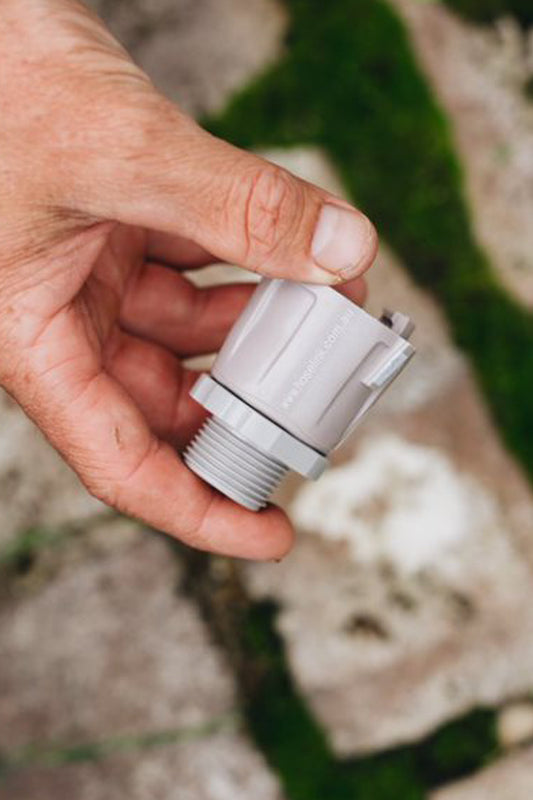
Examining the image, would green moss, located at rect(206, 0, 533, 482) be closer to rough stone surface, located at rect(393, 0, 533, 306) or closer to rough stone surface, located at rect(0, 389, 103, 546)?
rough stone surface, located at rect(393, 0, 533, 306)

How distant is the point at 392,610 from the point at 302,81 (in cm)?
73

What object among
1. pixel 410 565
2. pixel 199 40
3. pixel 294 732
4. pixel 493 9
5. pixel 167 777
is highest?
pixel 493 9

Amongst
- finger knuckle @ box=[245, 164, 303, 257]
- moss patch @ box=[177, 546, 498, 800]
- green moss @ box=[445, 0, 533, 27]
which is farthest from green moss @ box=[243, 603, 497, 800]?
green moss @ box=[445, 0, 533, 27]

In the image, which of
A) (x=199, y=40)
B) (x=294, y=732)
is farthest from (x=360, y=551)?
(x=199, y=40)

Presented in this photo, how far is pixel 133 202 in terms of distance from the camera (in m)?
0.97

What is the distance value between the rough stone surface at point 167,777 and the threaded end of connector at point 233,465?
20.4 inches

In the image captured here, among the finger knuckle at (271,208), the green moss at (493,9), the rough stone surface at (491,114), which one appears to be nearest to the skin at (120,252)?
the finger knuckle at (271,208)

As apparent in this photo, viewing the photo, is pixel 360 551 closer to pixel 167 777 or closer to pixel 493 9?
pixel 167 777

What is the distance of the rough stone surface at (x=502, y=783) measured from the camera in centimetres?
140

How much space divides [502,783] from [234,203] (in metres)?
0.88

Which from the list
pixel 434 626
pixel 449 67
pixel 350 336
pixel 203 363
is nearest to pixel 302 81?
pixel 449 67

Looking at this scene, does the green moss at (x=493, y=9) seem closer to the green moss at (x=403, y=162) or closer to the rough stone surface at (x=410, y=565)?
the green moss at (x=403, y=162)

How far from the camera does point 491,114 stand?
1.48 m

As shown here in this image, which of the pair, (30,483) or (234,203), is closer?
(234,203)
